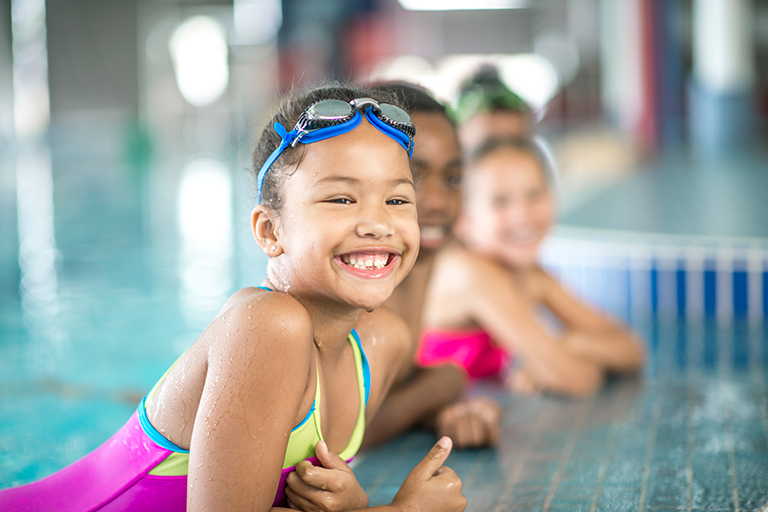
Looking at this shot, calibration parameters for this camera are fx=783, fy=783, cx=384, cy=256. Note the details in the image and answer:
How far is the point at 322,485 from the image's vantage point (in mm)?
1746

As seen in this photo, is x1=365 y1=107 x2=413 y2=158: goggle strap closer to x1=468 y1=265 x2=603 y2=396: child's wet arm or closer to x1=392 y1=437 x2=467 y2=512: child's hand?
x1=392 y1=437 x2=467 y2=512: child's hand

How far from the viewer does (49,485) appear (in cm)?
186

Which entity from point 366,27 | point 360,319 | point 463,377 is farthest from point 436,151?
point 366,27

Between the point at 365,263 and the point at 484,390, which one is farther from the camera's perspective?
the point at 484,390

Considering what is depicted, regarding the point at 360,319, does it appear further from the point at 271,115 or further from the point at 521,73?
the point at 521,73

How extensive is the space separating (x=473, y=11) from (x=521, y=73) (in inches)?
121

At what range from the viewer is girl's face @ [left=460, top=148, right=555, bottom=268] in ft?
11.2

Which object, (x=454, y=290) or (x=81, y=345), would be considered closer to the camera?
(x=454, y=290)

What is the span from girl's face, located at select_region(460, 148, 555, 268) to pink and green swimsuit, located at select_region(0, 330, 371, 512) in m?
1.87

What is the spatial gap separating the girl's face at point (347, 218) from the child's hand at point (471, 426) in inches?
50.1

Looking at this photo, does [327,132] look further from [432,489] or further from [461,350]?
[461,350]

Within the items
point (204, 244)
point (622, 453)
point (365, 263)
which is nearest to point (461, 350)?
point (622, 453)

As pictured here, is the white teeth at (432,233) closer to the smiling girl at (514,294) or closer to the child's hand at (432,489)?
the smiling girl at (514,294)

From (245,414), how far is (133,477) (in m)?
0.40
